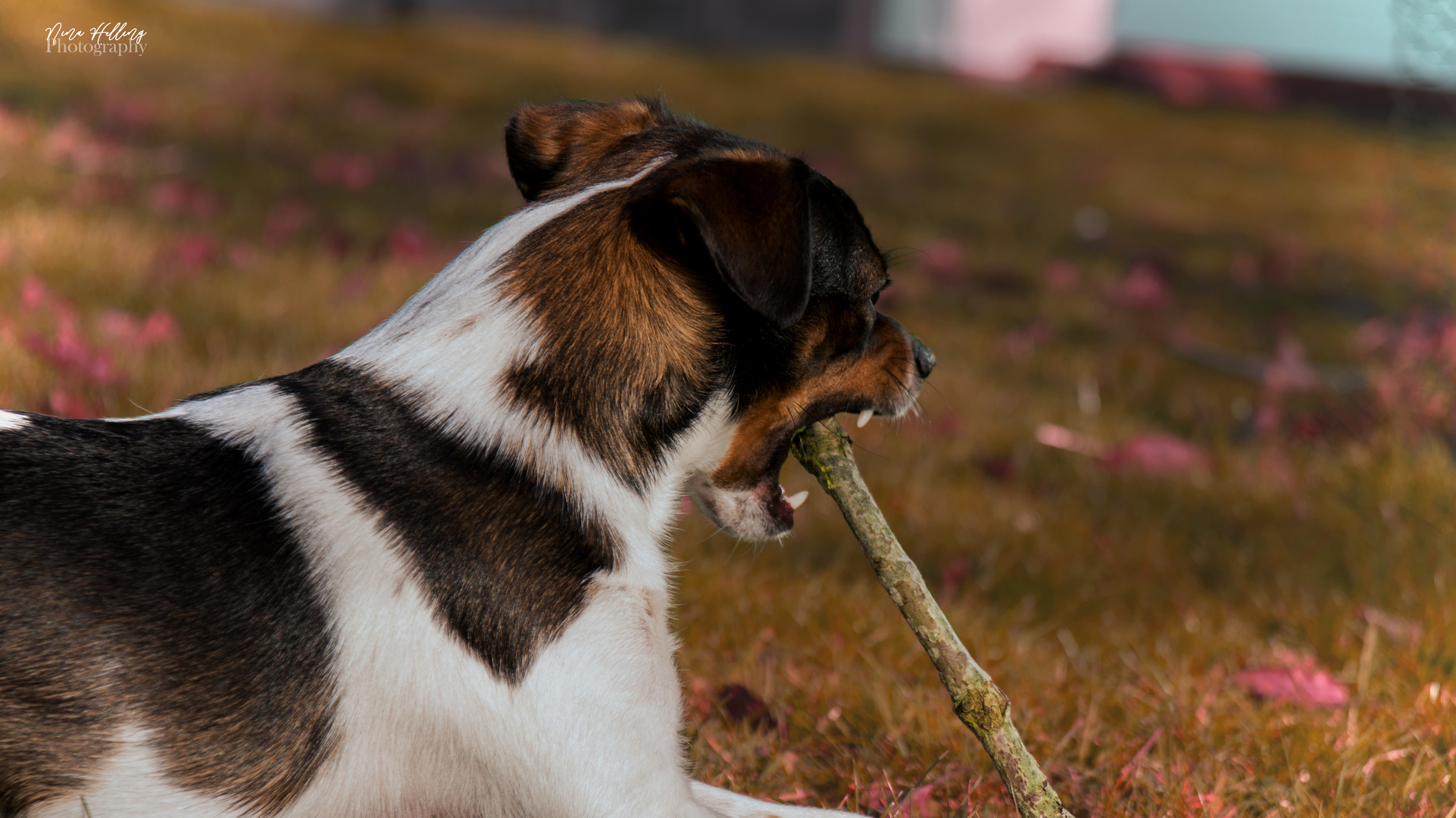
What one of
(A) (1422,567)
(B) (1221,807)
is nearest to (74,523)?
(B) (1221,807)

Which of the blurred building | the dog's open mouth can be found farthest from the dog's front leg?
the blurred building

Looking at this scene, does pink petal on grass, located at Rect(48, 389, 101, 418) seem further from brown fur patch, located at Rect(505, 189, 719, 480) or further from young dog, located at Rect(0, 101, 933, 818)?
brown fur patch, located at Rect(505, 189, 719, 480)

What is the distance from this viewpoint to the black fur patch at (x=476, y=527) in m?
2.08

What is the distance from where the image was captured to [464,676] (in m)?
2.08

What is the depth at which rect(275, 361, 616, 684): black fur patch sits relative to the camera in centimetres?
208

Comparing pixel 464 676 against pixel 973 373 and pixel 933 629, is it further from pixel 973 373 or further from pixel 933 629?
pixel 973 373

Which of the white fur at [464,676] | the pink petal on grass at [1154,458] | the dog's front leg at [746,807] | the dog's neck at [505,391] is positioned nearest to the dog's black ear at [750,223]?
the dog's neck at [505,391]

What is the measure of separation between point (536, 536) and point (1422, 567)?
3357 millimetres

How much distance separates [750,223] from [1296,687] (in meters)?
2.22

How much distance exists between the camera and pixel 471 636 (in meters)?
2.08

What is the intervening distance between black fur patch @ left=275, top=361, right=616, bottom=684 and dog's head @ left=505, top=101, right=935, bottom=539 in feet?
0.51

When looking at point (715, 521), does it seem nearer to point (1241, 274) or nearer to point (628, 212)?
point (628, 212)

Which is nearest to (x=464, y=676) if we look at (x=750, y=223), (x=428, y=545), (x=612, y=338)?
(x=428, y=545)

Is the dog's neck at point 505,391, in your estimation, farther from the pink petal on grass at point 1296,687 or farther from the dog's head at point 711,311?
the pink petal on grass at point 1296,687
